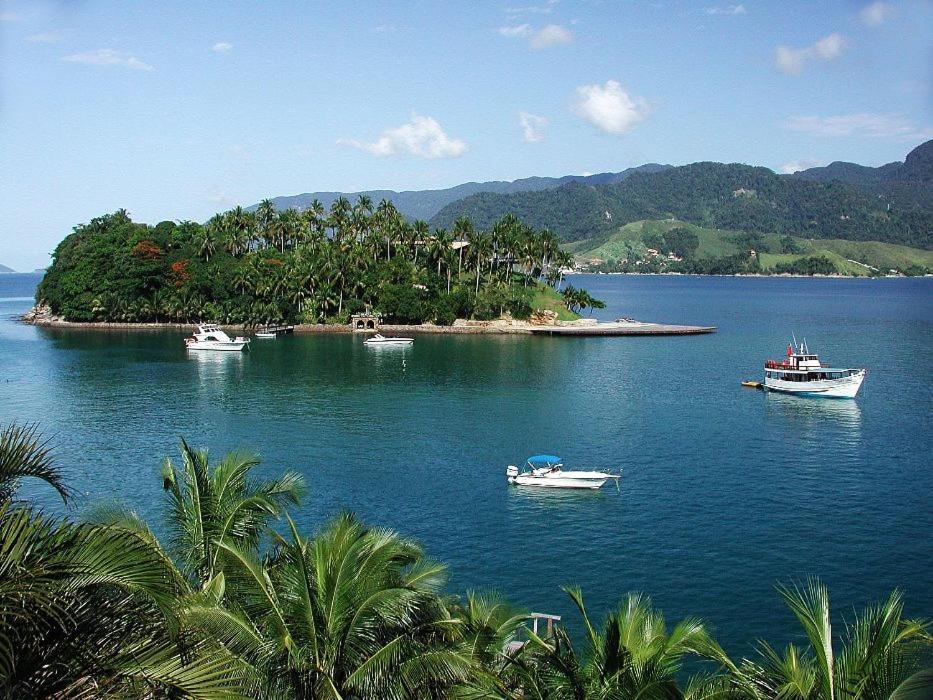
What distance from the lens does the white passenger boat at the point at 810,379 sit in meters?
70.7

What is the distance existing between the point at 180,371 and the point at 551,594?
6300 centimetres

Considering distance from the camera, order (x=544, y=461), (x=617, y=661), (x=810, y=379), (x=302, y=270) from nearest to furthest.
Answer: (x=617, y=661), (x=544, y=461), (x=810, y=379), (x=302, y=270)

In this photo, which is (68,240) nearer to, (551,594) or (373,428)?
(373,428)

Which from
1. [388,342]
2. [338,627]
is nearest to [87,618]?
[338,627]

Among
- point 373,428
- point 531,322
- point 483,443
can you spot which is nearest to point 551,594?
point 483,443

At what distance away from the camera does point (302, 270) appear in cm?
12575

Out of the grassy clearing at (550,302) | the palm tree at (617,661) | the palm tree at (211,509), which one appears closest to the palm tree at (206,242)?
the grassy clearing at (550,302)

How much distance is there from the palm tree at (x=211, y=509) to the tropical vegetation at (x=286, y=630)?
5 cm

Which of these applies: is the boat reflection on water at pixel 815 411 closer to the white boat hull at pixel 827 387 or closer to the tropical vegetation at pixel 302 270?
the white boat hull at pixel 827 387

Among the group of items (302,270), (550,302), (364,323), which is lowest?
(364,323)

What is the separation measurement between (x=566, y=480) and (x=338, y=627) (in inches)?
1226

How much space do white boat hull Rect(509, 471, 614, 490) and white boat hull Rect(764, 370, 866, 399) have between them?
35923mm

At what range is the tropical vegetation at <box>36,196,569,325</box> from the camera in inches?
4884

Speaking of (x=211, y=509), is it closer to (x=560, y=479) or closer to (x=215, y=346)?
(x=560, y=479)
